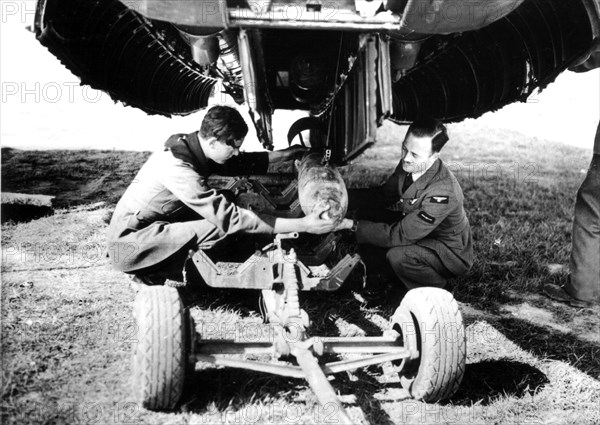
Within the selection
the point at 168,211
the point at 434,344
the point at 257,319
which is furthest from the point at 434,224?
the point at 168,211

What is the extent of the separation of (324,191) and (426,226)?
0.72 metres

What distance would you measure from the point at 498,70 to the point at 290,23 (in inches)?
97.6

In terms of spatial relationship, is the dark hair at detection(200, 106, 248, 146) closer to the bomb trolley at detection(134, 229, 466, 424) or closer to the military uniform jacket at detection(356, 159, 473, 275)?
the bomb trolley at detection(134, 229, 466, 424)

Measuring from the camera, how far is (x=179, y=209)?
3.73 meters

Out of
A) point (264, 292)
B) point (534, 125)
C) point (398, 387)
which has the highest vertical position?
point (534, 125)

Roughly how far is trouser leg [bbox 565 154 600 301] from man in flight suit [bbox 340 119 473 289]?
1.30 m

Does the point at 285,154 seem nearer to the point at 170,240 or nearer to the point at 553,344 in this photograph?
the point at 170,240

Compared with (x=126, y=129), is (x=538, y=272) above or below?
below

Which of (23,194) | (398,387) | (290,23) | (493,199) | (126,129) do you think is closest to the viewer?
(290,23)

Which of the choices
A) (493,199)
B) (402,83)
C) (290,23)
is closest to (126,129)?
(402,83)

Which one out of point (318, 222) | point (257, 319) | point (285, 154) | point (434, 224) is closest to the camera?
point (318, 222)

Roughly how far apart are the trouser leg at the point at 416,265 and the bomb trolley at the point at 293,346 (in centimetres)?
66

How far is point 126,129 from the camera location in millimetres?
12266

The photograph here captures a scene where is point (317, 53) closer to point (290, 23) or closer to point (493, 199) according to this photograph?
point (290, 23)
